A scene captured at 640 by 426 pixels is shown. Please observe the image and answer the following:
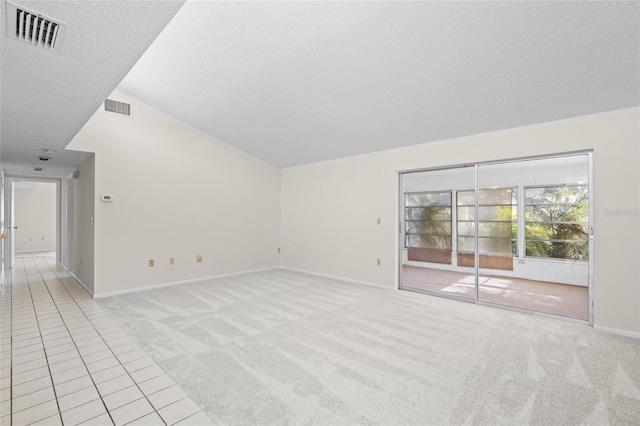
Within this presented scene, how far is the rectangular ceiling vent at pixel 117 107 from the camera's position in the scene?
4.67 metres

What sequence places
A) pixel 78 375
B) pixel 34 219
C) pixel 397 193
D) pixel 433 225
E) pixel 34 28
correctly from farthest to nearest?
1. pixel 34 219
2. pixel 433 225
3. pixel 397 193
4. pixel 78 375
5. pixel 34 28

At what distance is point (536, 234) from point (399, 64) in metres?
4.55

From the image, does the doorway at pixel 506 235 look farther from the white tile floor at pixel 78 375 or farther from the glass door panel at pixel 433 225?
the white tile floor at pixel 78 375

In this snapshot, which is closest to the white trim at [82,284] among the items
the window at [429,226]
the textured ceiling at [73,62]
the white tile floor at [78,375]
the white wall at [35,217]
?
the white tile floor at [78,375]

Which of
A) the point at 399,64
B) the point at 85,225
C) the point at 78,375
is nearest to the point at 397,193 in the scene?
the point at 399,64

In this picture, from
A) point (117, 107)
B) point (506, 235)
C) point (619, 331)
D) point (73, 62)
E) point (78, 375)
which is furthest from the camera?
point (506, 235)

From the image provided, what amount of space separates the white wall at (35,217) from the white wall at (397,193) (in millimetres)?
9379

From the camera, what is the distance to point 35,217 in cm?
1023

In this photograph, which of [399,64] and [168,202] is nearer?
[399,64]

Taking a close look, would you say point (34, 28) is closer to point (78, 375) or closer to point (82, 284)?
point (78, 375)

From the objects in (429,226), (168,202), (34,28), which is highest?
(34,28)

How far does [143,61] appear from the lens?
379 cm

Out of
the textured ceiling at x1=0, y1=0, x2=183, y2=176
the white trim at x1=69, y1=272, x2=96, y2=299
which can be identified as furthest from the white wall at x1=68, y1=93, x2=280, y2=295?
the textured ceiling at x1=0, y1=0, x2=183, y2=176

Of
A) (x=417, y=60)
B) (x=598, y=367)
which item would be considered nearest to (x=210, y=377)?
(x=598, y=367)
